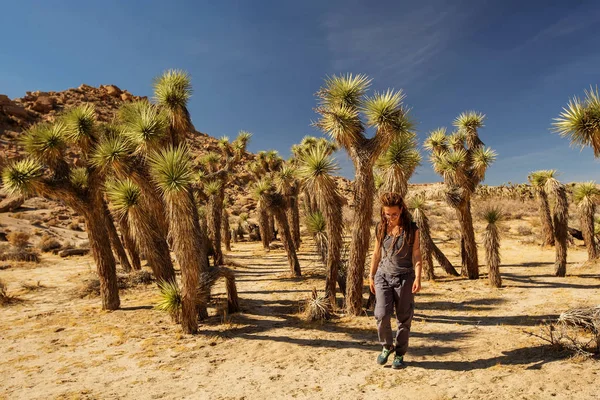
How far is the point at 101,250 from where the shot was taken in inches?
A: 368

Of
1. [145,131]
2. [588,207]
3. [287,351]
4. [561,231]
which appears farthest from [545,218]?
[145,131]

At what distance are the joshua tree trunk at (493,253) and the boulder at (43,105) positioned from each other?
2444 inches

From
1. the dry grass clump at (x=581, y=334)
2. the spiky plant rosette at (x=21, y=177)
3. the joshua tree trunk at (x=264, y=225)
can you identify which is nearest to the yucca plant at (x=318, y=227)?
the dry grass clump at (x=581, y=334)

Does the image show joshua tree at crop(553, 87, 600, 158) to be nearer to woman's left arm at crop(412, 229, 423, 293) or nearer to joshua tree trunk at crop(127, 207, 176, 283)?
woman's left arm at crop(412, 229, 423, 293)

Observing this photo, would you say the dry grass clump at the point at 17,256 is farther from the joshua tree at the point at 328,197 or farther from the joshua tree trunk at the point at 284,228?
the joshua tree at the point at 328,197

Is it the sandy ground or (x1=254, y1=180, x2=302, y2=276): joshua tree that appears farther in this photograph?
(x1=254, y1=180, x2=302, y2=276): joshua tree

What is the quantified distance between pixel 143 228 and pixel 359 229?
16.9 feet

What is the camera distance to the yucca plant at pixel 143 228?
27.1 feet

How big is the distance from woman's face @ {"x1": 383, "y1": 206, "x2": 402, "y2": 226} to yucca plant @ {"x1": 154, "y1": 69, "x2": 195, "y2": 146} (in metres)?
6.60

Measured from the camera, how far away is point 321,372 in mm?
5195

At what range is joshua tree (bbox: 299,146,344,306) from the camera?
26.1 ft

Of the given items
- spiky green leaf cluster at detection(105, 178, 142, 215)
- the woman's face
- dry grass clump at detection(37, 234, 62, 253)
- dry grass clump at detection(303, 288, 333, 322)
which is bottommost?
dry grass clump at detection(303, 288, 333, 322)

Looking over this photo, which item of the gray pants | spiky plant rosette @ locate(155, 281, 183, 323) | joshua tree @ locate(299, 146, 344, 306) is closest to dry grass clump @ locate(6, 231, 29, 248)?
spiky plant rosette @ locate(155, 281, 183, 323)

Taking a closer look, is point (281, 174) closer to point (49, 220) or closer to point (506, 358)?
point (506, 358)
